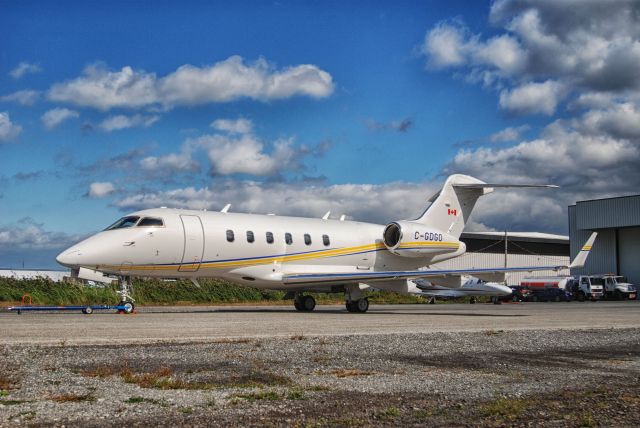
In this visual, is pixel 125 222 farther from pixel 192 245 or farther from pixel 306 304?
pixel 306 304

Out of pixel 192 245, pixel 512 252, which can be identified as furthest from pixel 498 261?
pixel 192 245

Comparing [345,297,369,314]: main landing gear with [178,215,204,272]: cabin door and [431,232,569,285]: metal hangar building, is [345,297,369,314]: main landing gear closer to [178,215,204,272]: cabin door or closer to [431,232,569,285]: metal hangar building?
[178,215,204,272]: cabin door

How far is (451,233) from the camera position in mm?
30250

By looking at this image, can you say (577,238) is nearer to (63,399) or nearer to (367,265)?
(367,265)

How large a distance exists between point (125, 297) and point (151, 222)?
99.8 inches

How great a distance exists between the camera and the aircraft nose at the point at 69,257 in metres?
20.6

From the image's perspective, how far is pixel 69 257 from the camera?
2078 cm

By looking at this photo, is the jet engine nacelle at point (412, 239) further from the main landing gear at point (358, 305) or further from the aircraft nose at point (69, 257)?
the aircraft nose at point (69, 257)

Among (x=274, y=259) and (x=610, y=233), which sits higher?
(x=610, y=233)

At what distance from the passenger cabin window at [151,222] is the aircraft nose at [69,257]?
2334 mm

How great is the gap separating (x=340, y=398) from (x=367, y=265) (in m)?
21.1

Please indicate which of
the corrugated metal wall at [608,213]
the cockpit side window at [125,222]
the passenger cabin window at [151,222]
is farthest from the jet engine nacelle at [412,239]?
the corrugated metal wall at [608,213]

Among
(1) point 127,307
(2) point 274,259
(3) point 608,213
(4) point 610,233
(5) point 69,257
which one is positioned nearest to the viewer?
(5) point 69,257

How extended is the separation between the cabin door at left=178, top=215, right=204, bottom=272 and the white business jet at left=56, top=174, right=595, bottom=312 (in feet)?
0.11
